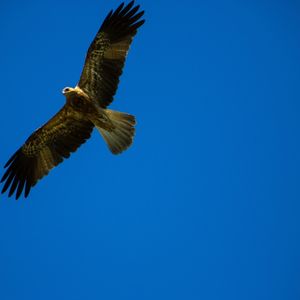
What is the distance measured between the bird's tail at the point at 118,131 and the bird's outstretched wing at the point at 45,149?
12.8 inches

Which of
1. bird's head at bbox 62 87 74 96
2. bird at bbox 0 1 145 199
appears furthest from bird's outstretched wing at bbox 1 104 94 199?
bird's head at bbox 62 87 74 96

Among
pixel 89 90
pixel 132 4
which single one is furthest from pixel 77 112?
pixel 132 4

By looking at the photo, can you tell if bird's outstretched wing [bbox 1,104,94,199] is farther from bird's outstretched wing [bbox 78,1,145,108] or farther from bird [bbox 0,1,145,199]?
bird's outstretched wing [bbox 78,1,145,108]

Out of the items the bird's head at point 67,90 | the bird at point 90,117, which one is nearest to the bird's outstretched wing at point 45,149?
the bird at point 90,117

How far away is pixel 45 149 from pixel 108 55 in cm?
208

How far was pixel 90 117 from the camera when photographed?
10008 millimetres

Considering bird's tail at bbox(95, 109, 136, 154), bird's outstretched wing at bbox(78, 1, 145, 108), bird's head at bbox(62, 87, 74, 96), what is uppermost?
bird's outstretched wing at bbox(78, 1, 145, 108)

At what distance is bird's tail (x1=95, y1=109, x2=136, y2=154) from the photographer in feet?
32.8

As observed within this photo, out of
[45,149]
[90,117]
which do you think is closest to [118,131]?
[90,117]

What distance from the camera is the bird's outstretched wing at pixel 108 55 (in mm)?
9750

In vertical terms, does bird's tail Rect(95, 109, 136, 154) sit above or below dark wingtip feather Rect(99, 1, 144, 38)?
below

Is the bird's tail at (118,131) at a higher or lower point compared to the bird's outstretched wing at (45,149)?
higher

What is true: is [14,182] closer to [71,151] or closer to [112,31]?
[71,151]

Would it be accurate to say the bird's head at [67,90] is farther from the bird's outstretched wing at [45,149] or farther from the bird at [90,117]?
the bird's outstretched wing at [45,149]
